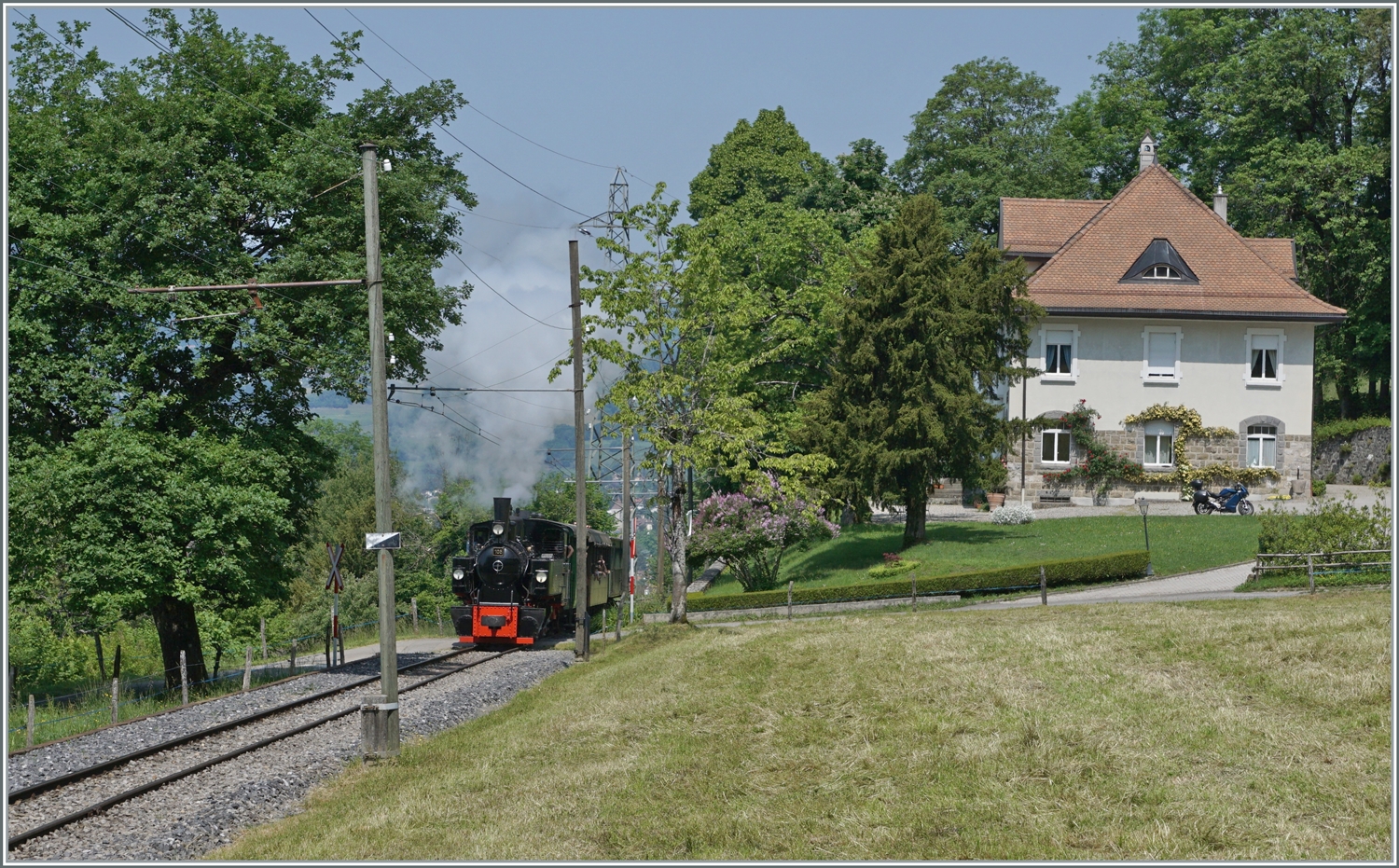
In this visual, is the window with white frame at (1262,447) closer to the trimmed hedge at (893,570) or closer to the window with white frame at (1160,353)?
the window with white frame at (1160,353)

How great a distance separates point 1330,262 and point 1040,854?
5368 cm

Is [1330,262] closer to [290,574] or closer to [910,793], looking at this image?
[290,574]

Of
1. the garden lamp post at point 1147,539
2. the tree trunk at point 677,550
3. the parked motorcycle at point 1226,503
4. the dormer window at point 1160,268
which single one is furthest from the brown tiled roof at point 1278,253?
the tree trunk at point 677,550

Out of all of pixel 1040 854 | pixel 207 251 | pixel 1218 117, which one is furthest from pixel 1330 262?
pixel 1040 854

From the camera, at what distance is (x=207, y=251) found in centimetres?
2512

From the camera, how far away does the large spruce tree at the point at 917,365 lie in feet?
131

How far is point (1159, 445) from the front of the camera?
47688 mm

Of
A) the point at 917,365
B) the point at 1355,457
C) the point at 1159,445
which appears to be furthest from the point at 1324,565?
the point at 1355,457

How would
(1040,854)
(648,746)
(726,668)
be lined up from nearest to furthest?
(1040,854) < (648,746) < (726,668)

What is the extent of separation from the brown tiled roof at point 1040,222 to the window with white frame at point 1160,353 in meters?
6.87

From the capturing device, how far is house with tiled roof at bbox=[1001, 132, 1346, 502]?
155ft

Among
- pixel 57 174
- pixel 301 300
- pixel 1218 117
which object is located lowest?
pixel 301 300

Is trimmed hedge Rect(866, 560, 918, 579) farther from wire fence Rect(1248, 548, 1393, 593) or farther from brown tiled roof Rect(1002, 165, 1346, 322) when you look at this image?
brown tiled roof Rect(1002, 165, 1346, 322)

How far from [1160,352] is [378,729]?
40.0 m
